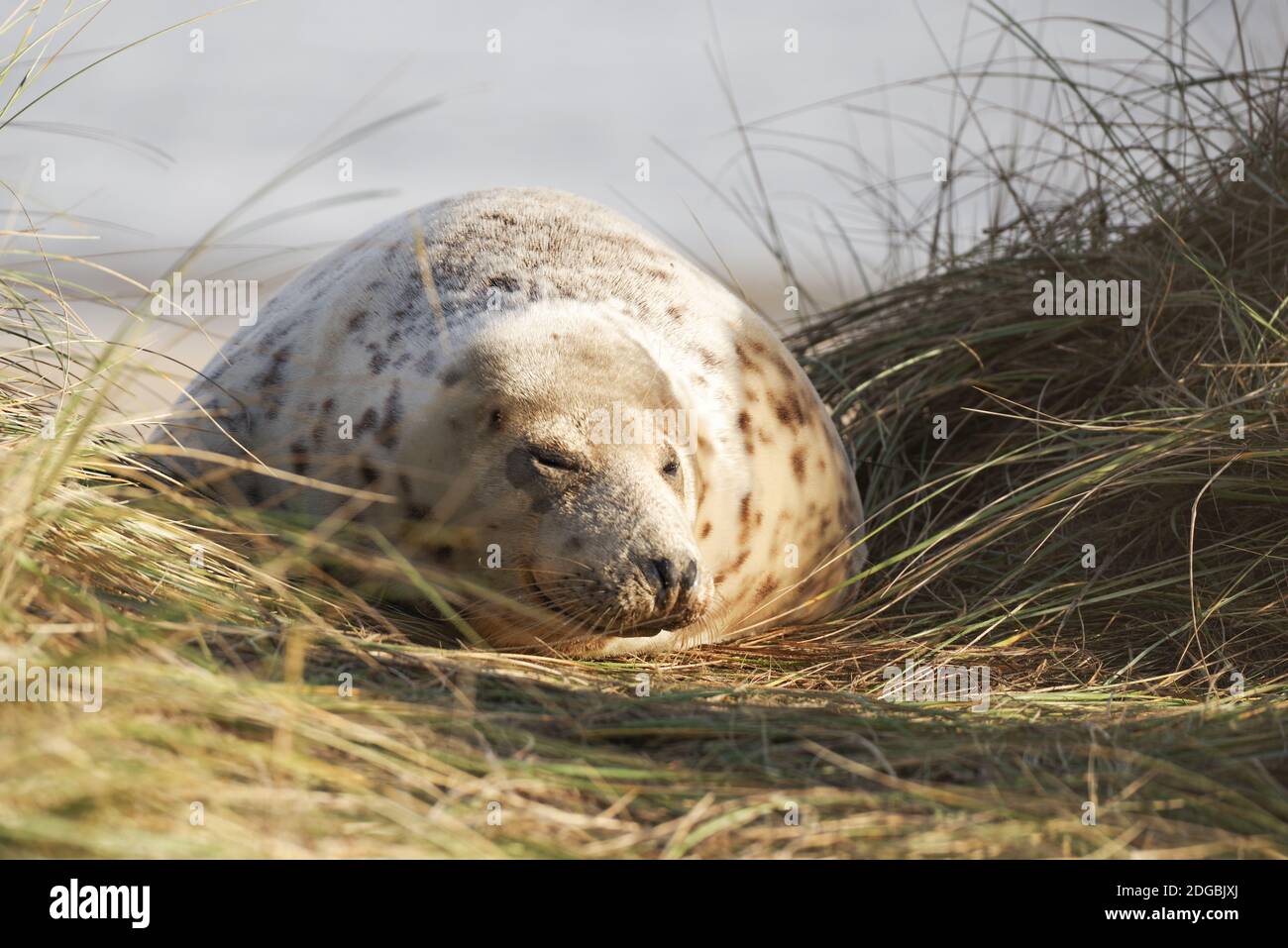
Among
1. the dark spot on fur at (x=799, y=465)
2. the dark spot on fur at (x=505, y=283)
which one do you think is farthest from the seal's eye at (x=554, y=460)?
the dark spot on fur at (x=799, y=465)

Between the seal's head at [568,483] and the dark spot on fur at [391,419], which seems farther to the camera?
the dark spot on fur at [391,419]

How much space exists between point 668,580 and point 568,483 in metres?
0.35

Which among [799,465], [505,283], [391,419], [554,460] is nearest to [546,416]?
[554,460]

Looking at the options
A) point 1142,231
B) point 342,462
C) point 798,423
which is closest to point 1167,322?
point 1142,231

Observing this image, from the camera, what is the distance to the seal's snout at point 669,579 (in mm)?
2961

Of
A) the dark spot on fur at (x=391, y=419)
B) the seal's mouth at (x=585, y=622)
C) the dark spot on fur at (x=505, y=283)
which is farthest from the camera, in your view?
the dark spot on fur at (x=505, y=283)

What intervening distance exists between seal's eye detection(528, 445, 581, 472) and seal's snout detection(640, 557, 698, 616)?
322mm

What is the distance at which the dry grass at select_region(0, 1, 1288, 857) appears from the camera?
2.02 m

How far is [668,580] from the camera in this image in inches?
117

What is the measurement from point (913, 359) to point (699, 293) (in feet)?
3.67

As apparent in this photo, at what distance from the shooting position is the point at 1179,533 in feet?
12.8

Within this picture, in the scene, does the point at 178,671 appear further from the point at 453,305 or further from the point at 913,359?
the point at 913,359

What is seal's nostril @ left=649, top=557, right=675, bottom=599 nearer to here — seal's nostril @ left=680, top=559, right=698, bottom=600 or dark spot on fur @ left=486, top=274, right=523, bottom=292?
seal's nostril @ left=680, top=559, right=698, bottom=600

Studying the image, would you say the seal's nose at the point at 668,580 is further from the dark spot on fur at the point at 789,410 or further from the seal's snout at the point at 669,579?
the dark spot on fur at the point at 789,410
